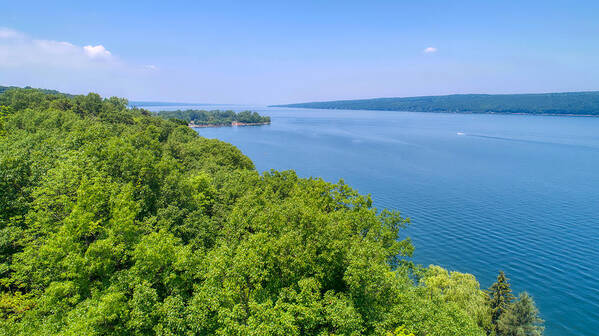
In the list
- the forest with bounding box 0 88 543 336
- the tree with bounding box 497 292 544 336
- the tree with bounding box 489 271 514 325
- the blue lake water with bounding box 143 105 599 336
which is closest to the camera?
the forest with bounding box 0 88 543 336

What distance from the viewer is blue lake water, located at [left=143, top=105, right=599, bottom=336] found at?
39.8m

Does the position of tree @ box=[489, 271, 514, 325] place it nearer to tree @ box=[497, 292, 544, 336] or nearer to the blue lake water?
tree @ box=[497, 292, 544, 336]

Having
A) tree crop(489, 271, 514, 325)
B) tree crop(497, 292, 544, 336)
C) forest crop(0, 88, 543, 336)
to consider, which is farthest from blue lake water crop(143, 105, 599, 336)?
forest crop(0, 88, 543, 336)

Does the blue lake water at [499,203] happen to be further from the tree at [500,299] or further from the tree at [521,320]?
the tree at [500,299]

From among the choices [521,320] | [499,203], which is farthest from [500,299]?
[499,203]

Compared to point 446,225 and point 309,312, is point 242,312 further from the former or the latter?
point 446,225

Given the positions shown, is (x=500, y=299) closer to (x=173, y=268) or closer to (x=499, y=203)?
(x=173, y=268)

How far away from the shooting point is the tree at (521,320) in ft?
94.5

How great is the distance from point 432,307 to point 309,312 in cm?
965

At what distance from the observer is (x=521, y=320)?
29.1m

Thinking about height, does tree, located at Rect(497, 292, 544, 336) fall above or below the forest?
below

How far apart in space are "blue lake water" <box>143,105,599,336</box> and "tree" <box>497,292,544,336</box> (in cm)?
589

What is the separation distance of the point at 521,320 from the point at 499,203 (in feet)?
145

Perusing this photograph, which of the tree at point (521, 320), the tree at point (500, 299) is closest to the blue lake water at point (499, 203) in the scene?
the tree at point (521, 320)
